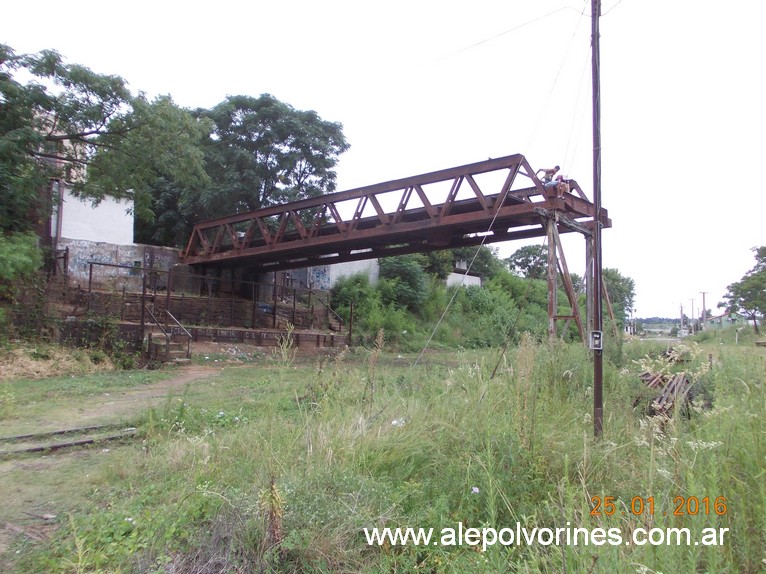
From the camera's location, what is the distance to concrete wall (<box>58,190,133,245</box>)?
828 inches

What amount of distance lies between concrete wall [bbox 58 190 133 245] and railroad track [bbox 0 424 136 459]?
52.0ft

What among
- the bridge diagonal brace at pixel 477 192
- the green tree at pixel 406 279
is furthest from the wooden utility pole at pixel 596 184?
the green tree at pixel 406 279

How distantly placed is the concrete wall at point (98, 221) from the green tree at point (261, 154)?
3.46 m

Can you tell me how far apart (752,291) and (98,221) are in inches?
1464

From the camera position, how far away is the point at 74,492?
172 inches

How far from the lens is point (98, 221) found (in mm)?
22062

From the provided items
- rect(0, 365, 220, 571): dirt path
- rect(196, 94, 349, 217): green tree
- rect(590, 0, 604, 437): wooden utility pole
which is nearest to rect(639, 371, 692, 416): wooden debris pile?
rect(590, 0, 604, 437): wooden utility pole

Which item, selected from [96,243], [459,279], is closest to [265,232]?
[96,243]

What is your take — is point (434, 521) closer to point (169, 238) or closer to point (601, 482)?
point (601, 482)

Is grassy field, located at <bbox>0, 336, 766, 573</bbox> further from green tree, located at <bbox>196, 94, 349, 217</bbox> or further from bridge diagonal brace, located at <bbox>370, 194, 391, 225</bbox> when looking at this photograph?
green tree, located at <bbox>196, 94, 349, 217</bbox>

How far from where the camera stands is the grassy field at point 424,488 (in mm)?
2621

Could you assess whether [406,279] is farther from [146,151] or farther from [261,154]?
[146,151]

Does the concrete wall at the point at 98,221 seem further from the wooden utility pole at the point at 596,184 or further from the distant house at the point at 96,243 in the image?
the wooden utility pole at the point at 596,184

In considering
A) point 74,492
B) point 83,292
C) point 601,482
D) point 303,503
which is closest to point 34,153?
point 83,292
